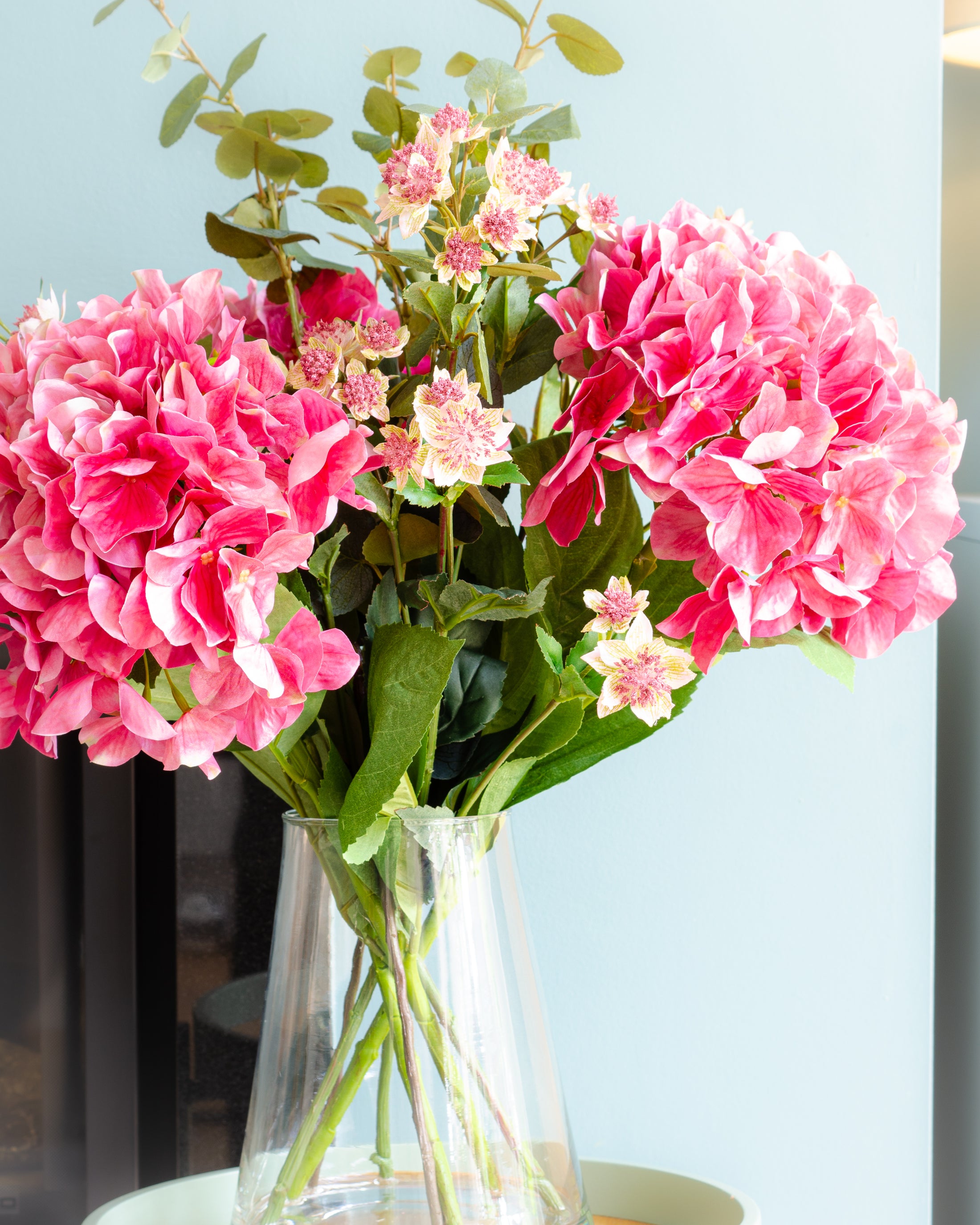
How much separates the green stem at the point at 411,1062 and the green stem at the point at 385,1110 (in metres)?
0.01

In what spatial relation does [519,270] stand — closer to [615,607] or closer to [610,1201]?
[615,607]

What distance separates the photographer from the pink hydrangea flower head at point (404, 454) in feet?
1.34

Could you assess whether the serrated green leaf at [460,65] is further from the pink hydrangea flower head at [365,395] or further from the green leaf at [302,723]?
the green leaf at [302,723]

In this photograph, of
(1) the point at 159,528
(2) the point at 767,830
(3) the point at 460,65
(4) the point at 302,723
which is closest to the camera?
(1) the point at 159,528

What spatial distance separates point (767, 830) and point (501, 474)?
458mm

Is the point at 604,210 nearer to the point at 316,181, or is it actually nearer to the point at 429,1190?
the point at 316,181

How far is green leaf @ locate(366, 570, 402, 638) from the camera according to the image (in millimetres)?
473

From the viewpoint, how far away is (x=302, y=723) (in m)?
0.46

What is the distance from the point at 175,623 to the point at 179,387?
0.08 metres

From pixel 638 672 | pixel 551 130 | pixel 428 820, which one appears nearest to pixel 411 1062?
pixel 428 820

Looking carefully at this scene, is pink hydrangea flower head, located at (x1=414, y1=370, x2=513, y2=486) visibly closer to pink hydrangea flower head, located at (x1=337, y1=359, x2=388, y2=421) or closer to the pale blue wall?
pink hydrangea flower head, located at (x1=337, y1=359, x2=388, y2=421)

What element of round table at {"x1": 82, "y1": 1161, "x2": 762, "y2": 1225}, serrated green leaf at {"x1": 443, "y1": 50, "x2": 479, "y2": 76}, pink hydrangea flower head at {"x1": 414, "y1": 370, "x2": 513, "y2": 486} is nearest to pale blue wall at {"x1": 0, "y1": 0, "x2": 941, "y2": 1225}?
round table at {"x1": 82, "y1": 1161, "x2": 762, "y2": 1225}

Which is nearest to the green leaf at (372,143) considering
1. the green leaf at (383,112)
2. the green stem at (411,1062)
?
the green leaf at (383,112)

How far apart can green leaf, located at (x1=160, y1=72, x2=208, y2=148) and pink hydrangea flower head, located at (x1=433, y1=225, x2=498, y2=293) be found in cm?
20
